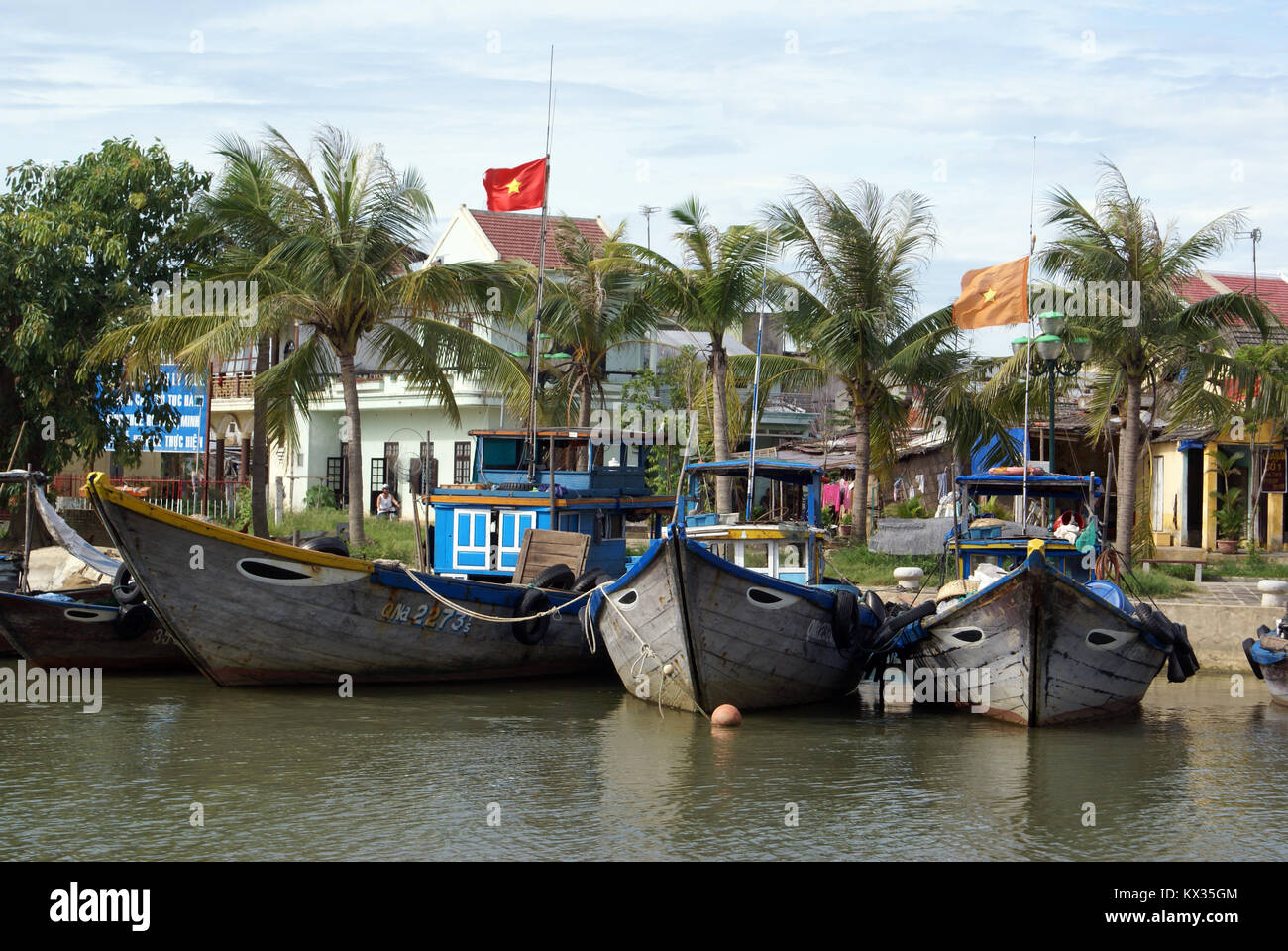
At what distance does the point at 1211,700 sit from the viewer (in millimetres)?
16078

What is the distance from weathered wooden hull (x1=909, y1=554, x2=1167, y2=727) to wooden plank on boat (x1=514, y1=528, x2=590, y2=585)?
16.4 feet

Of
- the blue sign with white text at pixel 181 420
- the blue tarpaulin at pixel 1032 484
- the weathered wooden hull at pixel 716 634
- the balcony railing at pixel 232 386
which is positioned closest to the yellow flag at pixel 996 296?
the blue tarpaulin at pixel 1032 484

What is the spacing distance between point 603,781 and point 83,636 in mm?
7968

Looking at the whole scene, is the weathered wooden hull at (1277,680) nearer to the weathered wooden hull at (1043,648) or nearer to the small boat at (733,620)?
the weathered wooden hull at (1043,648)

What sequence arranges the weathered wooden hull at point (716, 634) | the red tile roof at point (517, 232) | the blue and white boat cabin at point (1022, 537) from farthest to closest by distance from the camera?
the red tile roof at point (517, 232)
the blue and white boat cabin at point (1022, 537)
the weathered wooden hull at point (716, 634)

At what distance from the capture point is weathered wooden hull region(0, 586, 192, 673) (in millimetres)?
15891

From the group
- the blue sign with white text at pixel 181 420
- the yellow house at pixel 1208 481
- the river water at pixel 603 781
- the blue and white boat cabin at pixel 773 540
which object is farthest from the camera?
the yellow house at pixel 1208 481

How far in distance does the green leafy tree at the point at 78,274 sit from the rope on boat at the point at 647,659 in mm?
11908

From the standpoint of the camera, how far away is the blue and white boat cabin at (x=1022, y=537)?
51.9 ft

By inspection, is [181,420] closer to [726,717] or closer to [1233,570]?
[726,717]

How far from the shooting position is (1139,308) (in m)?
20.0
